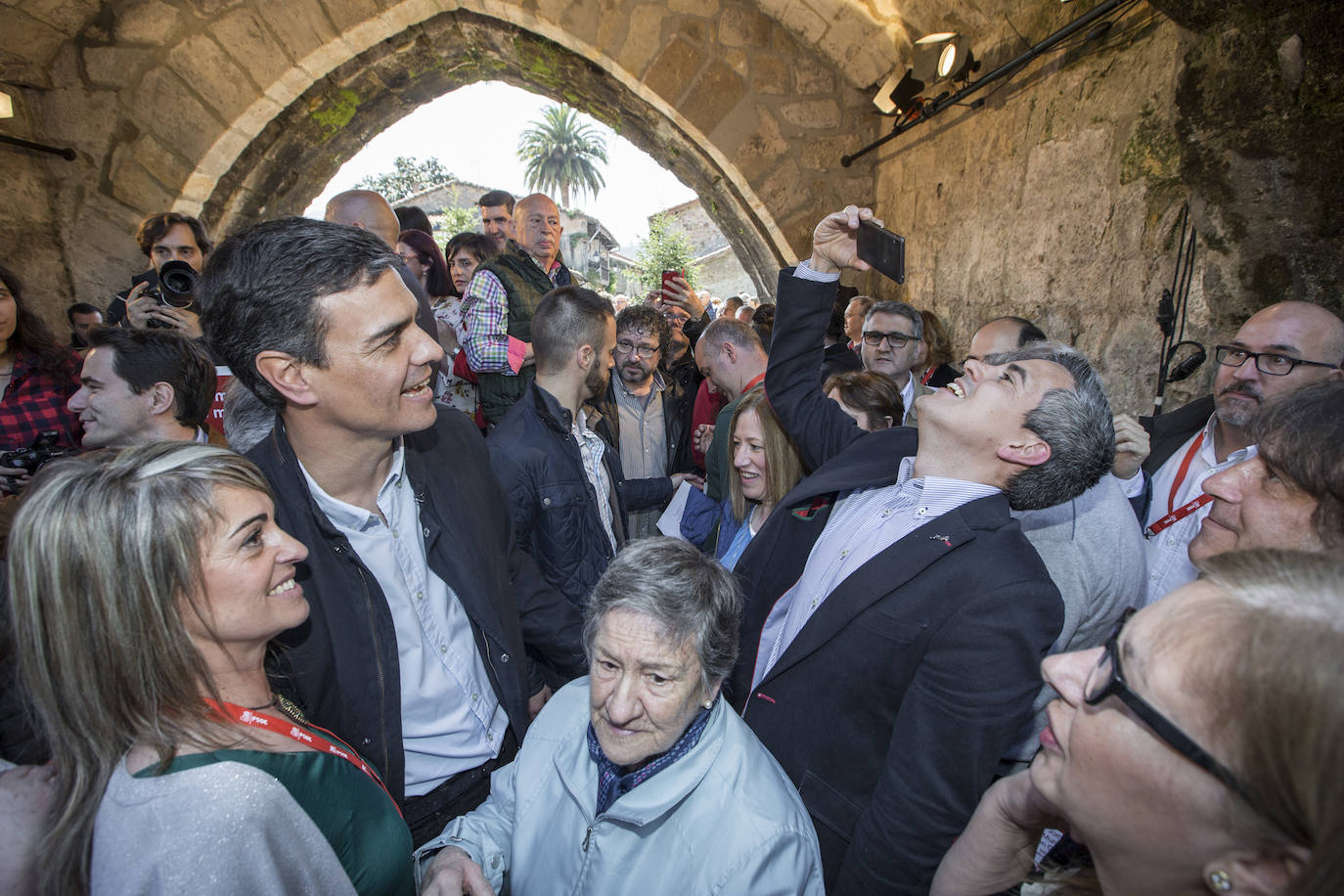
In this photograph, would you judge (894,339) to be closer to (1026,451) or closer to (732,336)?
(732,336)

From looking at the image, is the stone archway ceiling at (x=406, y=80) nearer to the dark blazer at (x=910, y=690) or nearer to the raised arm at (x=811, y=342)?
the raised arm at (x=811, y=342)

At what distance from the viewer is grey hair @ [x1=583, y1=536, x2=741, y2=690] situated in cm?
142

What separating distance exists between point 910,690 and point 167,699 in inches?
53.4

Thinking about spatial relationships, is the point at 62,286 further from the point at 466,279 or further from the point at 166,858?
the point at 166,858

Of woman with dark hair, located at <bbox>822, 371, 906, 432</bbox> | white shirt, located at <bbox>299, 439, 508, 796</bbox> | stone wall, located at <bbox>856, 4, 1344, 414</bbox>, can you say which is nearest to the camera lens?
white shirt, located at <bbox>299, 439, 508, 796</bbox>

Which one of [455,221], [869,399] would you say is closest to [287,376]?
[869,399]

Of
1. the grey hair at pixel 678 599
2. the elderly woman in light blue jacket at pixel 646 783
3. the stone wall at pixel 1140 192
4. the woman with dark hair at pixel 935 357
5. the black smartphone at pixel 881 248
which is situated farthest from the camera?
the woman with dark hair at pixel 935 357

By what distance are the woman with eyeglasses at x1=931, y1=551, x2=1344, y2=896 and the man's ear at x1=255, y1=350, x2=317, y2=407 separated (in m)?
1.48

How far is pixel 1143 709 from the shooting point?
27.8 inches

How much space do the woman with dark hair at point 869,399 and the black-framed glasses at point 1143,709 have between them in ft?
5.19

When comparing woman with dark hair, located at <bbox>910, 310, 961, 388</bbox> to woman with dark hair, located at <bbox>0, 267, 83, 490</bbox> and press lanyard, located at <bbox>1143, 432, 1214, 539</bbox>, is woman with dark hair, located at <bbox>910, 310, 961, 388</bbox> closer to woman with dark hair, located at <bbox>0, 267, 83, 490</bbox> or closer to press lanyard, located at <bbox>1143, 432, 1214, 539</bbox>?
press lanyard, located at <bbox>1143, 432, 1214, 539</bbox>

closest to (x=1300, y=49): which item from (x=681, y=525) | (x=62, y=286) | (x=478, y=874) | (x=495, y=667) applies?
(x=681, y=525)

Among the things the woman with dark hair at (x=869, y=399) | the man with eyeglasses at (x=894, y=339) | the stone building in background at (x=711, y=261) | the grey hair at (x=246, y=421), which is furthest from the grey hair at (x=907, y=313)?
the stone building in background at (x=711, y=261)

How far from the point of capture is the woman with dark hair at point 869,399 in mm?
2400
